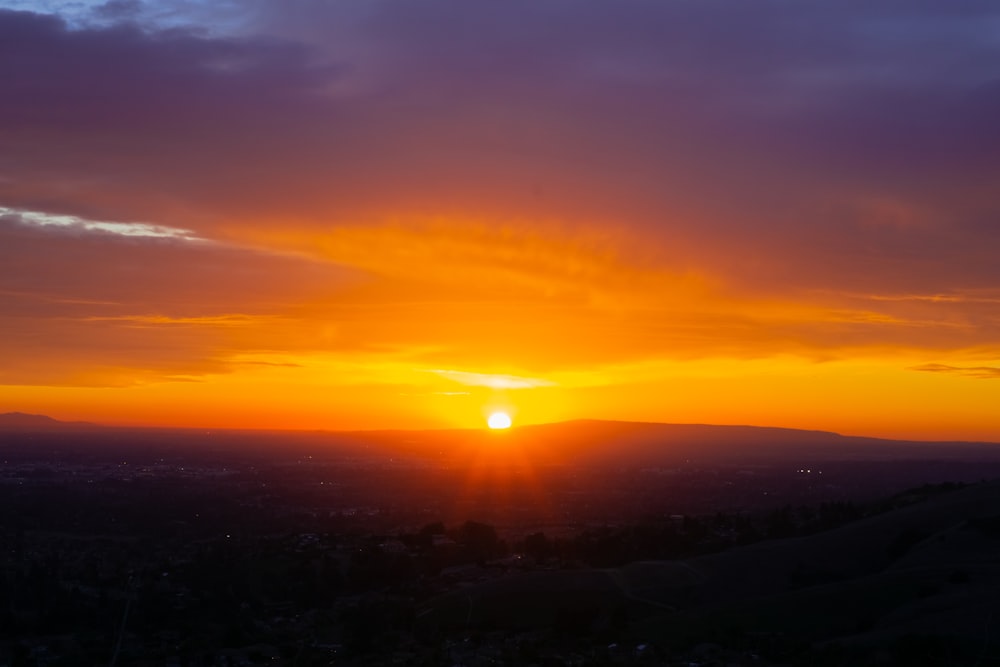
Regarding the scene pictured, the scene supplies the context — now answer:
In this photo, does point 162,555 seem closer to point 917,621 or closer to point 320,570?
point 320,570

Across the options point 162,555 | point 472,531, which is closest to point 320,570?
point 472,531

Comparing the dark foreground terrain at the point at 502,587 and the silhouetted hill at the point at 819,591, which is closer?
the silhouetted hill at the point at 819,591

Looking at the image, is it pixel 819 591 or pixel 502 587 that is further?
pixel 502 587

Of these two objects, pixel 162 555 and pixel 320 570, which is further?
pixel 162 555

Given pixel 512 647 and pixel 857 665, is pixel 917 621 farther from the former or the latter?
pixel 512 647

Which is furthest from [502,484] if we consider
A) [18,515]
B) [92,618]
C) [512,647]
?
[512,647]

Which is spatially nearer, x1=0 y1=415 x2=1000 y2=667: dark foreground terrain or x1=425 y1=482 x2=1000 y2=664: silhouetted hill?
x1=425 y1=482 x2=1000 y2=664: silhouetted hill

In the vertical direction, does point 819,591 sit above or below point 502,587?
above

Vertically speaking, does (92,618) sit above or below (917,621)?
below

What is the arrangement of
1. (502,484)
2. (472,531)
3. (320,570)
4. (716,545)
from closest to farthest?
(320,570), (716,545), (472,531), (502,484)

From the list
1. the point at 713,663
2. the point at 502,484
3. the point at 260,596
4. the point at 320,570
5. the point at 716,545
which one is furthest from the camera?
the point at 502,484
